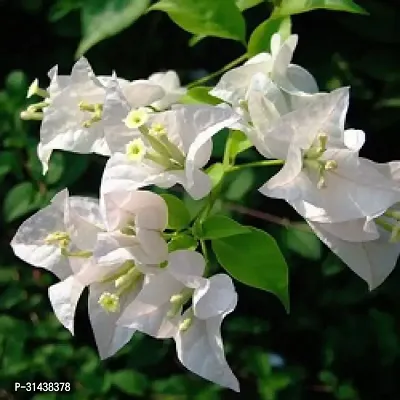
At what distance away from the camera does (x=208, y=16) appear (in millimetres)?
722

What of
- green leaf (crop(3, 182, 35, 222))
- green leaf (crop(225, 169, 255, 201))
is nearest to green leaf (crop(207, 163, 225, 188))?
green leaf (crop(225, 169, 255, 201))

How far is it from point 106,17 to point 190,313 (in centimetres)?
39

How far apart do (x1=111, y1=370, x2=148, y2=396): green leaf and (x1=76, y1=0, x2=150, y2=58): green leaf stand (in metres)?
0.49

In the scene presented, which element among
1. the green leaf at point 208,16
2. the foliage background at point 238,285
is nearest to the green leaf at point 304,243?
the foliage background at point 238,285

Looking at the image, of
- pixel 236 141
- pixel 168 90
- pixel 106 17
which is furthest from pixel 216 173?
pixel 106 17

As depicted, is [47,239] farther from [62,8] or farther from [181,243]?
[62,8]

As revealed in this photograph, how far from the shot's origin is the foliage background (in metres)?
1.10

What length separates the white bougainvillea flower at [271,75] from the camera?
2.15 feet

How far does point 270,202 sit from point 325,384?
0.30m

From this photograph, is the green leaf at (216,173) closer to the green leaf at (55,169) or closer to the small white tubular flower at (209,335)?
the small white tubular flower at (209,335)

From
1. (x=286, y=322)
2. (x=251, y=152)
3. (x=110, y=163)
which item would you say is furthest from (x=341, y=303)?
(x=110, y=163)

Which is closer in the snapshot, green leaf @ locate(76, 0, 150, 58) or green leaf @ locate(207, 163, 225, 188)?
green leaf @ locate(207, 163, 225, 188)

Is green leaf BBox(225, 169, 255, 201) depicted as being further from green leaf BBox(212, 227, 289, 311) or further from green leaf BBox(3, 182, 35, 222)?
green leaf BBox(212, 227, 289, 311)

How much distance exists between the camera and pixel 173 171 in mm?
607
